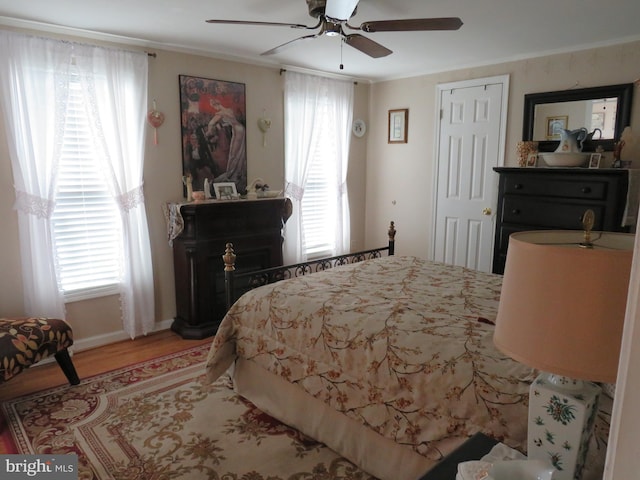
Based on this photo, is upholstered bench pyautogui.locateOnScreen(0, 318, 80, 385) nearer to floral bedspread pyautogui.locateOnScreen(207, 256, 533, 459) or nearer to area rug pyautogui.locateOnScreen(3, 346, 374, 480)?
area rug pyautogui.locateOnScreen(3, 346, 374, 480)

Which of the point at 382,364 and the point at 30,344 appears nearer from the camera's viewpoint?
the point at 382,364

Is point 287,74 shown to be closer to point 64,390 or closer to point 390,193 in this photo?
point 390,193

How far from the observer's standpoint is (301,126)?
5012mm

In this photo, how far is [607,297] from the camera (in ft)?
2.89

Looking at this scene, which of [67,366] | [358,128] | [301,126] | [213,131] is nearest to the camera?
[67,366]

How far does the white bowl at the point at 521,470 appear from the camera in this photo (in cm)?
103

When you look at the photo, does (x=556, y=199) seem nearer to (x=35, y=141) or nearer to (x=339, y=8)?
(x=339, y=8)

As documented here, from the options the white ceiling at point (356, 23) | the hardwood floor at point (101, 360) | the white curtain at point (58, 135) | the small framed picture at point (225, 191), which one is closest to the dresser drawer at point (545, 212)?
the white ceiling at point (356, 23)

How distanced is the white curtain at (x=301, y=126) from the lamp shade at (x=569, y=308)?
409cm

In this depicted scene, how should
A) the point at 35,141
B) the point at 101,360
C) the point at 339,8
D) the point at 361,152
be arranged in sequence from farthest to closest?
the point at 361,152, the point at 101,360, the point at 35,141, the point at 339,8

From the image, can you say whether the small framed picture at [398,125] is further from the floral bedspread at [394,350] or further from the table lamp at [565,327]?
the table lamp at [565,327]

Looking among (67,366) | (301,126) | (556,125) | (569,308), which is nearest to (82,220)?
(67,366)

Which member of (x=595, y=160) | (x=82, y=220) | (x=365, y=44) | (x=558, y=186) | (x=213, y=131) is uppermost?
(x=365, y=44)

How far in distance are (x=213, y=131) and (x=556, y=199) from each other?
3149 mm
